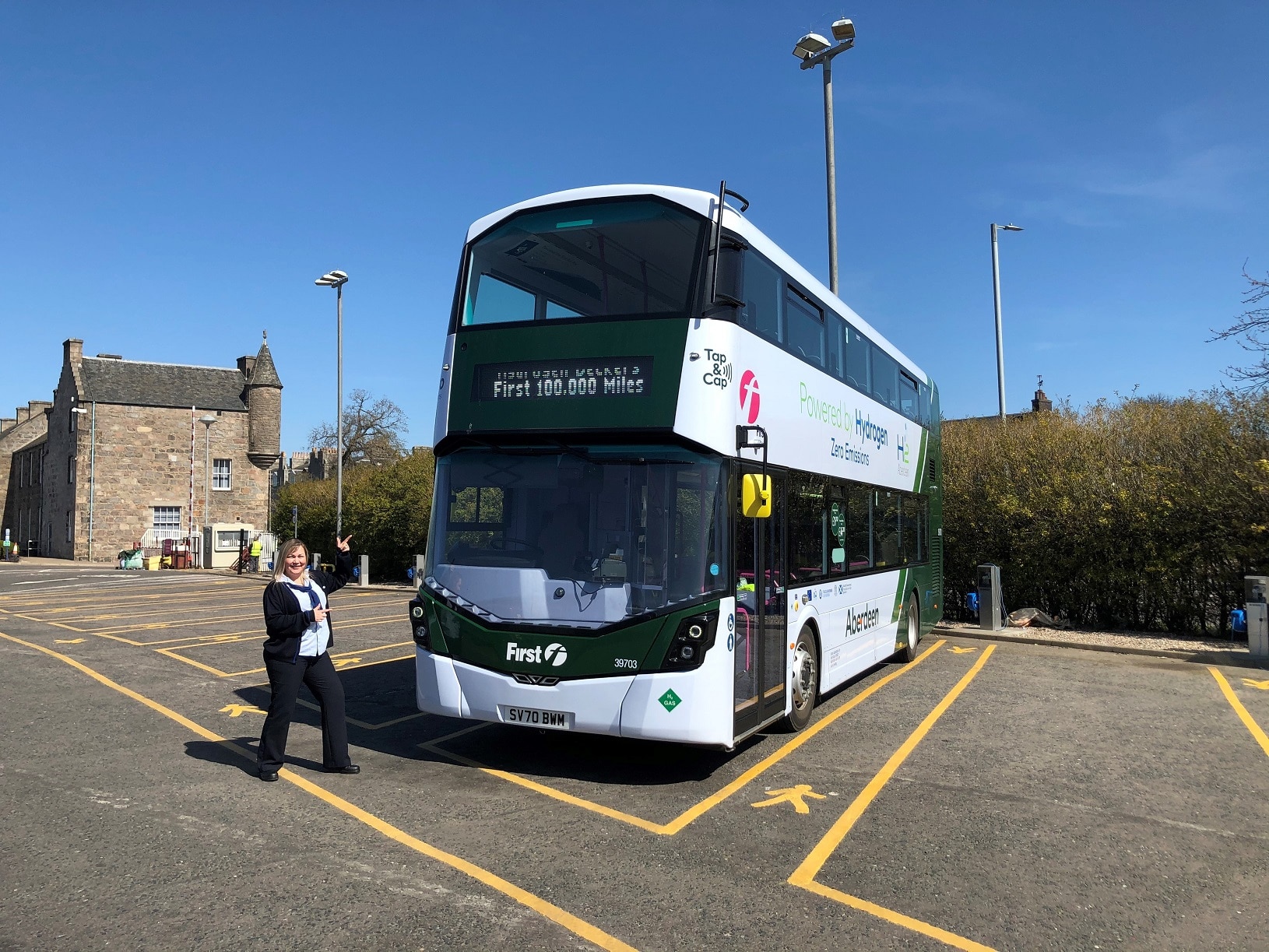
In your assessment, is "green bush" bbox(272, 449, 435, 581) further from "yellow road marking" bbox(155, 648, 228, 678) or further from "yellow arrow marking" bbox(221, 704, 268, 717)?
"yellow arrow marking" bbox(221, 704, 268, 717)

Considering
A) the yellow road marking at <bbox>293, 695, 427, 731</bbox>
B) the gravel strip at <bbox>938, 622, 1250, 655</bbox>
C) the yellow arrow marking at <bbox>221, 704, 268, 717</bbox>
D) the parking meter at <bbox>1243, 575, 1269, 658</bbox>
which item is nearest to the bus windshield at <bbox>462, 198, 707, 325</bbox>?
the yellow road marking at <bbox>293, 695, 427, 731</bbox>

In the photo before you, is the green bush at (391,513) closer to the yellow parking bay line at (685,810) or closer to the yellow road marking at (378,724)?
the yellow road marking at (378,724)

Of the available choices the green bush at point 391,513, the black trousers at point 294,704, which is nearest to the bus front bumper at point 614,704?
the black trousers at point 294,704

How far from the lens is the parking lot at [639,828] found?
4.27 m

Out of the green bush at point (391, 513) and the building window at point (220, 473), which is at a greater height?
the building window at point (220, 473)

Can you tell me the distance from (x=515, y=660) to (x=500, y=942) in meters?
2.75

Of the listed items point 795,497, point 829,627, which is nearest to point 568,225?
point 795,497

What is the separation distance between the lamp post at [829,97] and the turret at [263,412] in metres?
45.6

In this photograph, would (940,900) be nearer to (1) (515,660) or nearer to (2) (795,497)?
(1) (515,660)

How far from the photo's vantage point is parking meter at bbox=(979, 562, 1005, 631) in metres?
16.7

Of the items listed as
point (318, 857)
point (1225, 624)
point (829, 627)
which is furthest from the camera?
point (1225, 624)

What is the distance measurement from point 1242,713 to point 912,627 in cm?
432

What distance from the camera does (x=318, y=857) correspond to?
199 inches

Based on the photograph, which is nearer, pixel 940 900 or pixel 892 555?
pixel 940 900
